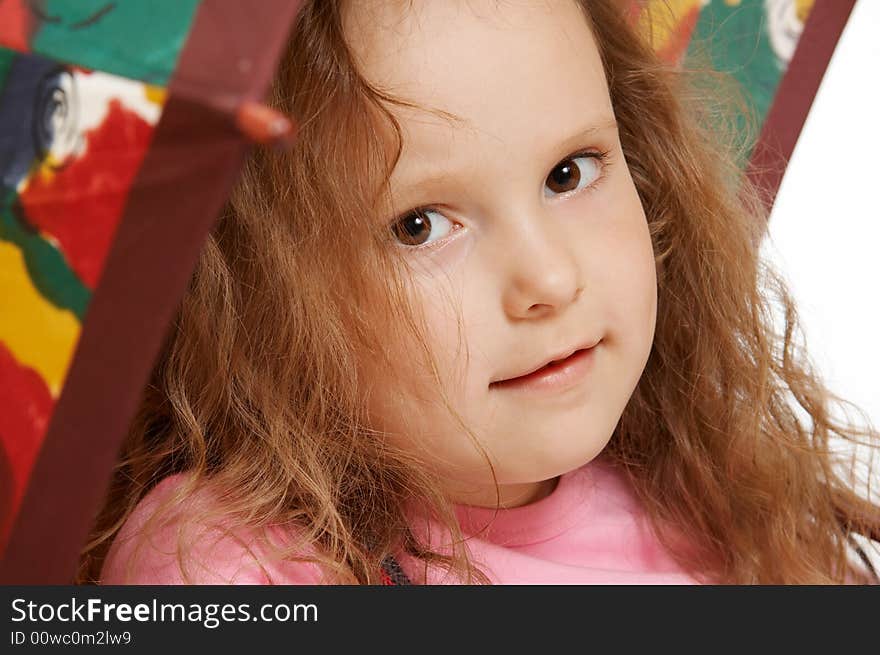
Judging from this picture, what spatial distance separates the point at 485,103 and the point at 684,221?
0.36m

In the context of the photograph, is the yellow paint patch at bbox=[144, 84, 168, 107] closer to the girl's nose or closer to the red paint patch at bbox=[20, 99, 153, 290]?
the red paint patch at bbox=[20, 99, 153, 290]

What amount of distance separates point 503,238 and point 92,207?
317mm

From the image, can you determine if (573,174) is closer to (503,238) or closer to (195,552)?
(503,238)

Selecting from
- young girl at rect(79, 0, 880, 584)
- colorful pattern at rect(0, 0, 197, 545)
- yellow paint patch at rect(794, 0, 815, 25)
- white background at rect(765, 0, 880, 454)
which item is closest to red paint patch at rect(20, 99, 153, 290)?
colorful pattern at rect(0, 0, 197, 545)

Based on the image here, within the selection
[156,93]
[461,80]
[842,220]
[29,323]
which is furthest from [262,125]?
[842,220]

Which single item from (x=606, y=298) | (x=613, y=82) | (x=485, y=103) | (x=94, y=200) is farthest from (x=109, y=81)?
(x=613, y=82)

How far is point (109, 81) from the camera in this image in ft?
1.88

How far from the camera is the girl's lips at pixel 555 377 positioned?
85cm

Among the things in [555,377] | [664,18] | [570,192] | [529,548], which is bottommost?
[529,548]

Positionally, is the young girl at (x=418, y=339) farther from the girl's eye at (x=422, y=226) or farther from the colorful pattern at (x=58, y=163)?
the colorful pattern at (x=58, y=163)

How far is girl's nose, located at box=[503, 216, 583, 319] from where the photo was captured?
2.61ft

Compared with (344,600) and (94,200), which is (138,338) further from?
(344,600)

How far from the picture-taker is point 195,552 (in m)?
0.83

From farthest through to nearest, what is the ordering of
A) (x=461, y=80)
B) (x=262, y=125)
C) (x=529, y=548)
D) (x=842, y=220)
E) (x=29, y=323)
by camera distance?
(x=842, y=220) < (x=529, y=548) < (x=461, y=80) < (x=29, y=323) < (x=262, y=125)
